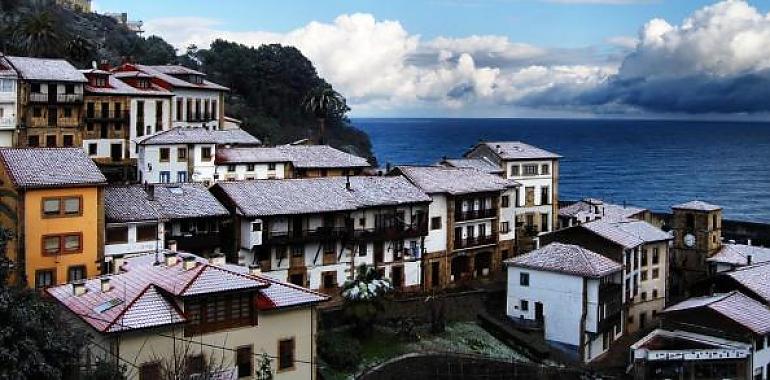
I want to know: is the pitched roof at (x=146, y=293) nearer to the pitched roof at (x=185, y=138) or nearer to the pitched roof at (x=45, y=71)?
the pitched roof at (x=185, y=138)

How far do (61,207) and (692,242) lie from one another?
49.1 meters

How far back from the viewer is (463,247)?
6462 centimetres

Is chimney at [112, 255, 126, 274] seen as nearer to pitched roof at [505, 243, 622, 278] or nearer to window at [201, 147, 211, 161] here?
window at [201, 147, 211, 161]

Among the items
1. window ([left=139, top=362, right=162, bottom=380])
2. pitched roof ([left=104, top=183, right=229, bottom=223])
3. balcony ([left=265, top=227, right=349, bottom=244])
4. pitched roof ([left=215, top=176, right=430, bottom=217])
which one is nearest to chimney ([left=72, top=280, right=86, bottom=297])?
window ([left=139, top=362, right=162, bottom=380])

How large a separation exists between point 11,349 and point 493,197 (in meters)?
45.9

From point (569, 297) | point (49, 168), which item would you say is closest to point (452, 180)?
point (569, 297)

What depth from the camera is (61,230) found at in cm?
4469

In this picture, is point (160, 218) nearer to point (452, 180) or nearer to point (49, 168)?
point (49, 168)

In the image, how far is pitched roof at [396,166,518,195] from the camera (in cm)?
6331

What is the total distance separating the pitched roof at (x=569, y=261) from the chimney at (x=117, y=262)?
1000 inches

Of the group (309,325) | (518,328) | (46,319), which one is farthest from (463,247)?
(46,319)

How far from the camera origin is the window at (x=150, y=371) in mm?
32688

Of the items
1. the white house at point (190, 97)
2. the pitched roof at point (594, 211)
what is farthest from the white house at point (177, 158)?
the pitched roof at point (594, 211)

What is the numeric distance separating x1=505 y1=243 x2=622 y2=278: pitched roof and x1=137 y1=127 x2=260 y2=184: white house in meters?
25.3
